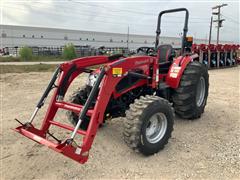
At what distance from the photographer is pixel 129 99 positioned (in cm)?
482

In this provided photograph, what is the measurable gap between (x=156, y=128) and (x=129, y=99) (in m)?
0.73

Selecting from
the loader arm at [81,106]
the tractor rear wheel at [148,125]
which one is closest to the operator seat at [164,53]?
the loader arm at [81,106]

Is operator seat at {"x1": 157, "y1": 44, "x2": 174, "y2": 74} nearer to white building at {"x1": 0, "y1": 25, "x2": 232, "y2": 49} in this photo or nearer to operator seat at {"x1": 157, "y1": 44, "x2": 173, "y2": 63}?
operator seat at {"x1": 157, "y1": 44, "x2": 173, "y2": 63}

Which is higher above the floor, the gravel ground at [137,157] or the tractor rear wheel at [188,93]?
the tractor rear wheel at [188,93]

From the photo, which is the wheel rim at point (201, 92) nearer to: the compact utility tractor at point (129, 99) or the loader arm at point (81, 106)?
the compact utility tractor at point (129, 99)

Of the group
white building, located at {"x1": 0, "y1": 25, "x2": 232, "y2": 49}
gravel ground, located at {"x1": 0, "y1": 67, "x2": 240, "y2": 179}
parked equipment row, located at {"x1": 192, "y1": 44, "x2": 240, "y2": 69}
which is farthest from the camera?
white building, located at {"x1": 0, "y1": 25, "x2": 232, "y2": 49}

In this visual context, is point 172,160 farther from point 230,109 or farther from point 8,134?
point 230,109

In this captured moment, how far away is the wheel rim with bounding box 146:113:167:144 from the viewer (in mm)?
4305

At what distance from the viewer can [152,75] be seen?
4926 millimetres

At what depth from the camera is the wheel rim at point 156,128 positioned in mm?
4305

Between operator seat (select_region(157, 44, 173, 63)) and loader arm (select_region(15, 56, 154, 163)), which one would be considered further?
operator seat (select_region(157, 44, 173, 63))

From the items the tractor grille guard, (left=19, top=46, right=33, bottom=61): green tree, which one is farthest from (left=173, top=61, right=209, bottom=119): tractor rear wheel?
(left=19, top=46, right=33, bottom=61): green tree

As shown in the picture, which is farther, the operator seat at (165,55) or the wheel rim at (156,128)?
the operator seat at (165,55)

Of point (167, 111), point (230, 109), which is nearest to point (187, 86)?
point (167, 111)
